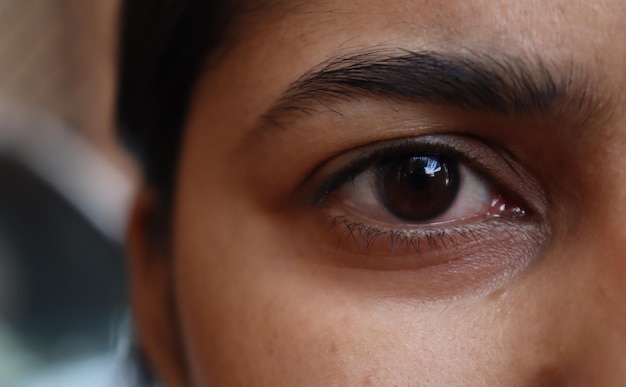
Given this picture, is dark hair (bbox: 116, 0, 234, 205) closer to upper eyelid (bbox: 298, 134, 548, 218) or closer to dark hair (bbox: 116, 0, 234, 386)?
dark hair (bbox: 116, 0, 234, 386)

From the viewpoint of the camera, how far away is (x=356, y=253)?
2.06 feet

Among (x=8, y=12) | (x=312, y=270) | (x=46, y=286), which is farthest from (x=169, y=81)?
(x=8, y=12)

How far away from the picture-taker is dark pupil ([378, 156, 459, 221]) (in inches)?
24.5

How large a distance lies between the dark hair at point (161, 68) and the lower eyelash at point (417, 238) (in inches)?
10.2

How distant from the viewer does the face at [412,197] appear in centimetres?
52

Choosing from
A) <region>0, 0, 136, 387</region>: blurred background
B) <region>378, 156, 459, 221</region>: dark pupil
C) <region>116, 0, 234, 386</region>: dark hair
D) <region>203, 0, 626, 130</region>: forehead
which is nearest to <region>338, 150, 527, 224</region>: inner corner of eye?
<region>378, 156, 459, 221</region>: dark pupil

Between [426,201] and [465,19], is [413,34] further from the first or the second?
[426,201]

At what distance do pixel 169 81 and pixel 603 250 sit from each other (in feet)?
1.81

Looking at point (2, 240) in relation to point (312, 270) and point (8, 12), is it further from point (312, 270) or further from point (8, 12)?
point (312, 270)

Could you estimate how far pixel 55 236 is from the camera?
196 cm

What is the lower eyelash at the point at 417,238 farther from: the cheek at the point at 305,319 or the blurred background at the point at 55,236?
the blurred background at the point at 55,236

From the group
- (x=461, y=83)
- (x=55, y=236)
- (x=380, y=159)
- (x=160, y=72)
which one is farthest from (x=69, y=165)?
(x=461, y=83)

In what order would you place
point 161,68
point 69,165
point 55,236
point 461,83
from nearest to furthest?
point 461,83 < point 161,68 < point 55,236 < point 69,165

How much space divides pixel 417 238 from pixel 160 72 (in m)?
0.43
